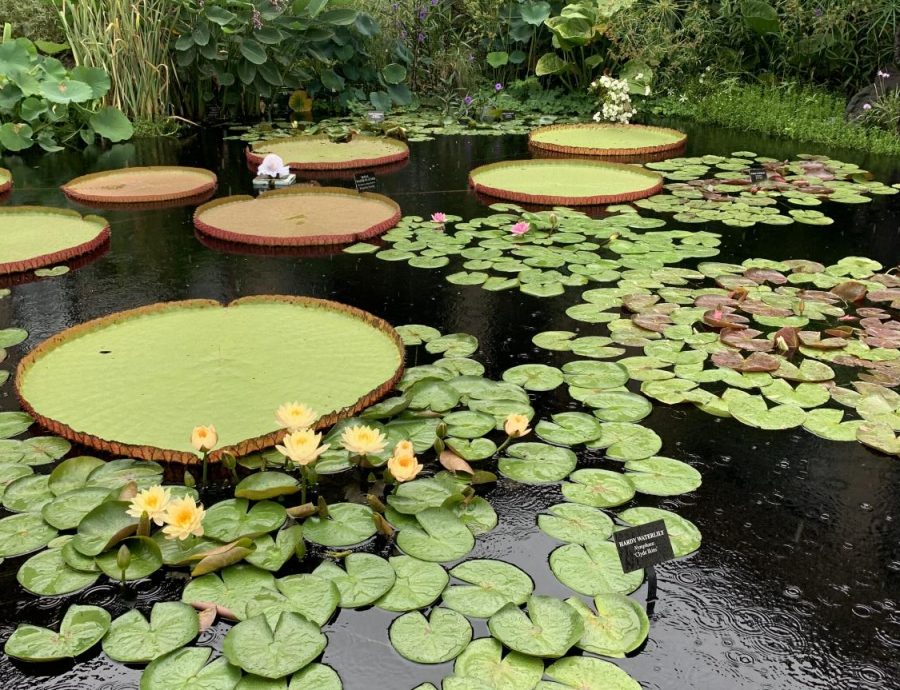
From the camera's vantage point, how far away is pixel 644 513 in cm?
190

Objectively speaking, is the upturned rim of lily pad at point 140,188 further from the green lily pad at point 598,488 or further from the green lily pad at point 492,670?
the green lily pad at point 492,670

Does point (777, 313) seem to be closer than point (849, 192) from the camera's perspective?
Yes

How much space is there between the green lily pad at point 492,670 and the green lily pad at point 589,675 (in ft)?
0.11

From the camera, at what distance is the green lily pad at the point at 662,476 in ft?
6.55

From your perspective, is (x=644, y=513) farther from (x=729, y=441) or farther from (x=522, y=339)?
(x=522, y=339)

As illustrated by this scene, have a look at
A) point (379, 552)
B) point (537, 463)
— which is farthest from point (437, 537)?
point (537, 463)

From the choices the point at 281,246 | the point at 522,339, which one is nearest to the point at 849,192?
the point at 522,339

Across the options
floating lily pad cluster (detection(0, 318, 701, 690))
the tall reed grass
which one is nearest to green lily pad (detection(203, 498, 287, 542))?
floating lily pad cluster (detection(0, 318, 701, 690))

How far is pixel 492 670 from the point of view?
57.1 inches

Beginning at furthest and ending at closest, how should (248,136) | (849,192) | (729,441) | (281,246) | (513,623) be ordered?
(248,136) < (849,192) < (281,246) < (729,441) < (513,623)

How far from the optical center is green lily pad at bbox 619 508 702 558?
1.80m

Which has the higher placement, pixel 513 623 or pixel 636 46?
pixel 636 46

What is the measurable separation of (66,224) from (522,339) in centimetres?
252

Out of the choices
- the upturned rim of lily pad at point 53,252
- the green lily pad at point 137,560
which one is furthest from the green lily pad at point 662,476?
the upturned rim of lily pad at point 53,252
